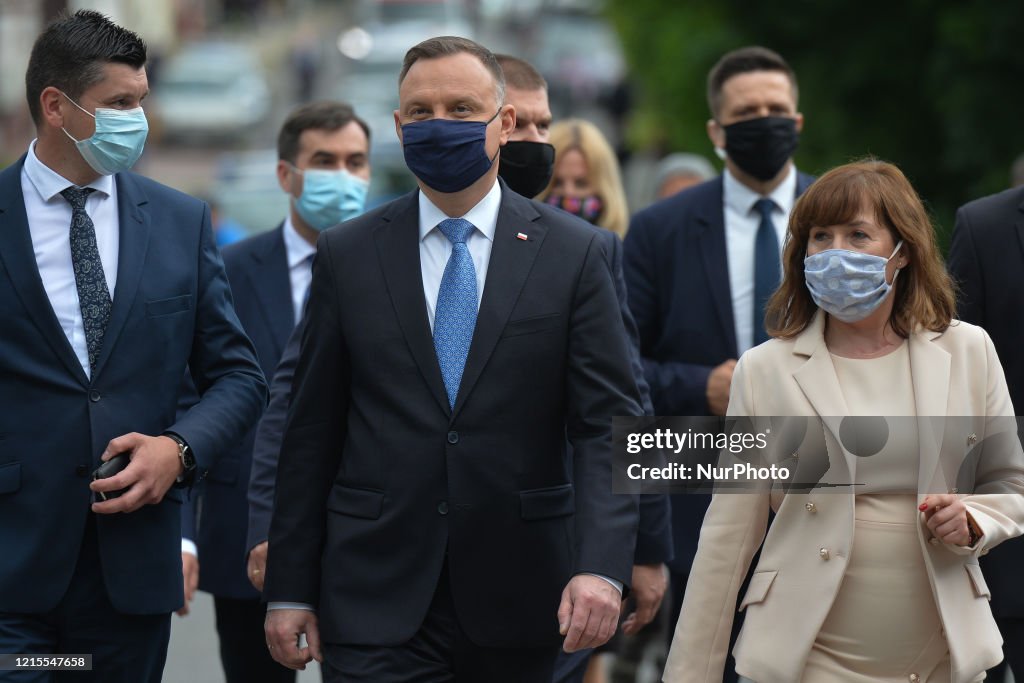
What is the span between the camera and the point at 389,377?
4746 millimetres

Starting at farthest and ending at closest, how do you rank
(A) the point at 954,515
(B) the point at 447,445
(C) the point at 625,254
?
1. (C) the point at 625,254
2. (B) the point at 447,445
3. (A) the point at 954,515

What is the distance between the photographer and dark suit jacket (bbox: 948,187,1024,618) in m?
5.48

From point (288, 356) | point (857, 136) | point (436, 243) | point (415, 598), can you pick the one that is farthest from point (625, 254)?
point (857, 136)

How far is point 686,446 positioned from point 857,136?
35.6 ft

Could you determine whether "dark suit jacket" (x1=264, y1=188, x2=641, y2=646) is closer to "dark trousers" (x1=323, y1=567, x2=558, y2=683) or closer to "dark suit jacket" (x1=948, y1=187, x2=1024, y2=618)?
"dark trousers" (x1=323, y1=567, x2=558, y2=683)

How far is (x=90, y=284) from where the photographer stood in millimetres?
5051

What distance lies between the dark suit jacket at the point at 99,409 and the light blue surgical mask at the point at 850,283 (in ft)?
5.89

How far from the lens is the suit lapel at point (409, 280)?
4.72 m

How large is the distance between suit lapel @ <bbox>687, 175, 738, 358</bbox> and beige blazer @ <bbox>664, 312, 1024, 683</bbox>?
195cm

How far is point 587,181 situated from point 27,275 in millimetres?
3097

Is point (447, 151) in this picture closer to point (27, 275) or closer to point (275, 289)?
point (27, 275)

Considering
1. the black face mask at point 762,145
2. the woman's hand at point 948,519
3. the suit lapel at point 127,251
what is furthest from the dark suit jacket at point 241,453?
the woman's hand at point 948,519

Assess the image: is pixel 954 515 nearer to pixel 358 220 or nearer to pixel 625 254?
pixel 358 220

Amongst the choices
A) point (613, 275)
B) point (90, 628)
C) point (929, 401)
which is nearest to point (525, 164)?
point (613, 275)
